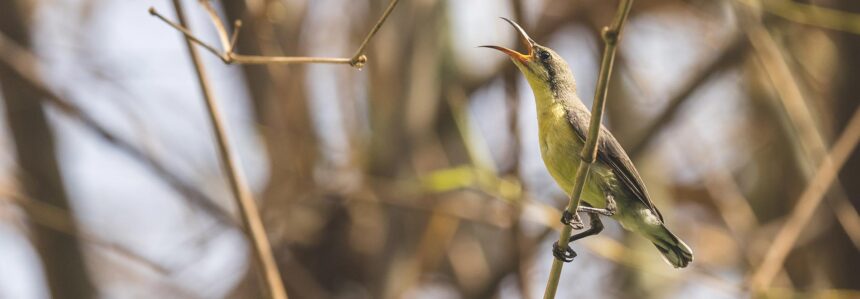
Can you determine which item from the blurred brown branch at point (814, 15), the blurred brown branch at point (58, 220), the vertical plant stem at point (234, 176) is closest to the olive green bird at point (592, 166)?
the vertical plant stem at point (234, 176)

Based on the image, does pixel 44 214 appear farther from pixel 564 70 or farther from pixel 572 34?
pixel 572 34

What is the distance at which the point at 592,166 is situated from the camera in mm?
3098

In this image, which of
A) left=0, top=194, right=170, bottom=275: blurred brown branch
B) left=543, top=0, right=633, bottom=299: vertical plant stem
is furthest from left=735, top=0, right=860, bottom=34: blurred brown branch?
left=0, top=194, right=170, bottom=275: blurred brown branch

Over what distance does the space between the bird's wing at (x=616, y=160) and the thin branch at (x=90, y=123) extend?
189cm

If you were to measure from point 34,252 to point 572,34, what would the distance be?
3.29m

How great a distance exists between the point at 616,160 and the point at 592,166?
89 mm

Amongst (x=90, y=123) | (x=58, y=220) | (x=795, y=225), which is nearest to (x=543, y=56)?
(x=795, y=225)

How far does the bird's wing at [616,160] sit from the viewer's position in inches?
119

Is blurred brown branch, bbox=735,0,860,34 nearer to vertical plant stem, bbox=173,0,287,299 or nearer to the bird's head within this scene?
the bird's head

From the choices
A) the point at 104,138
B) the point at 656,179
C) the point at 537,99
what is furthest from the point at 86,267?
the point at 656,179

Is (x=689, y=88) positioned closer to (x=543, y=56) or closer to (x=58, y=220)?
(x=543, y=56)

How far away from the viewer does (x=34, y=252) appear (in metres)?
4.64

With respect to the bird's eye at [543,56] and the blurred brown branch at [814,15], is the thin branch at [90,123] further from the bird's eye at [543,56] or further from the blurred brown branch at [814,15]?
the blurred brown branch at [814,15]

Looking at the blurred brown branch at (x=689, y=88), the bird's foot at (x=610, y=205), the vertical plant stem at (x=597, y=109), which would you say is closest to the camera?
the vertical plant stem at (x=597, y=109)
